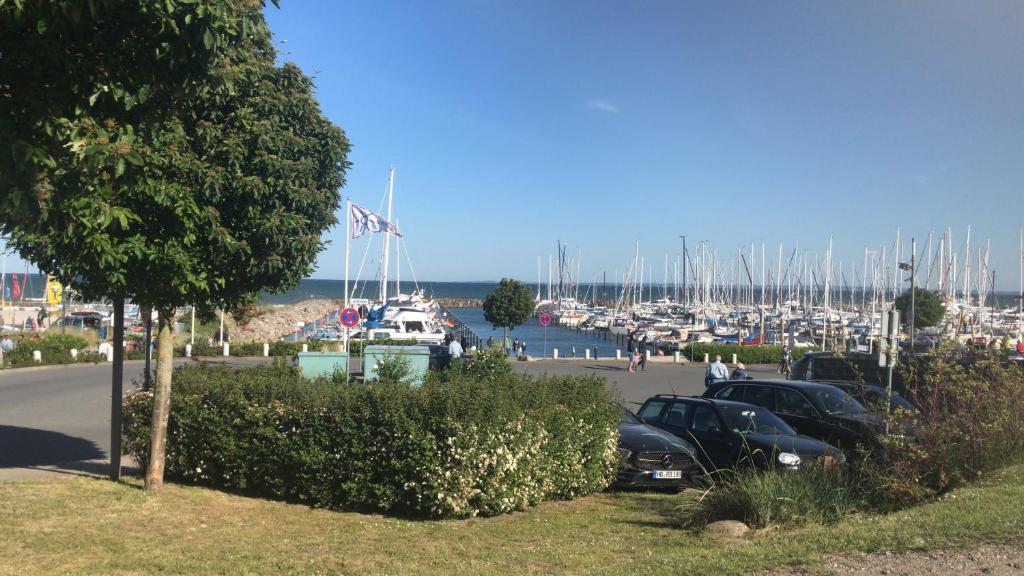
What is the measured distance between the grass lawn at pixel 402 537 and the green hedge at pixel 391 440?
0.33 metres

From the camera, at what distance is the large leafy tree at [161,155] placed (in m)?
4.95

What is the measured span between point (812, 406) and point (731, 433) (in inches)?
114

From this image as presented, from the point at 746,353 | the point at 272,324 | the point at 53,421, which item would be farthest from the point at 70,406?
the point at 272,324

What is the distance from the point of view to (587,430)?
10.4m

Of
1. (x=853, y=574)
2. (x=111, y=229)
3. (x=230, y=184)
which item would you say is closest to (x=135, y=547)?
(x=111, y=229)

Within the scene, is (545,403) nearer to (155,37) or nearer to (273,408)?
(273,408)

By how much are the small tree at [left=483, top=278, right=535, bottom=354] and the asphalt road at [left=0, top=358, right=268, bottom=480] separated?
63.8ft

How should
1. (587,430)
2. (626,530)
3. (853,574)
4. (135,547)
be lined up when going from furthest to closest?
(587,430), (626,530), (135,547), (853,574)

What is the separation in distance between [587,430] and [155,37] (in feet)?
23.4

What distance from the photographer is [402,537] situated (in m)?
7.95

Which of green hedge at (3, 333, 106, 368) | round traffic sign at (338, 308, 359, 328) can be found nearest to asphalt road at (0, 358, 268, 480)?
green hedge at (3, 333, 106, 368)

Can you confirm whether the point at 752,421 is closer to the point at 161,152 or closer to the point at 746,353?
the point at 161,152

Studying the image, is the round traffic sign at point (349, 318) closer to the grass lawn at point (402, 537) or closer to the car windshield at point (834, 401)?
the car windshield at point (834, 401)

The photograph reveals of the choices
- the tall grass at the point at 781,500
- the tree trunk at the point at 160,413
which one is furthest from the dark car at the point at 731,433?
the tree trunk at the point at 160,413
